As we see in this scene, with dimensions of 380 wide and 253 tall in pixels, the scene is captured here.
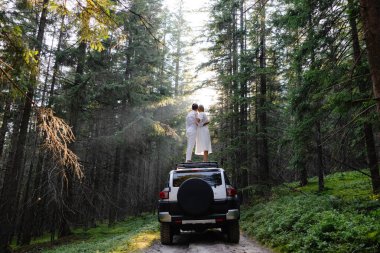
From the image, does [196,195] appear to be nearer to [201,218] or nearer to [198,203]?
[198,203]

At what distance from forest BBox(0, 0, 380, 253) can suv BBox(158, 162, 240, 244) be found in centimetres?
266

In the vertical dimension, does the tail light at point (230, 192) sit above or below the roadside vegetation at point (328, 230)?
above

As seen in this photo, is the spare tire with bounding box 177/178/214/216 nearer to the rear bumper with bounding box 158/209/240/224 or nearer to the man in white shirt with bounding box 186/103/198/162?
the rear bumper with bounding box 158/209/240/224

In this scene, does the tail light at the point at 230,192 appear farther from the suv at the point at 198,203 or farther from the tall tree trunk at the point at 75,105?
the tall tree trunk at the point at 75,105

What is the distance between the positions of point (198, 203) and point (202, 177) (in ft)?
2.74

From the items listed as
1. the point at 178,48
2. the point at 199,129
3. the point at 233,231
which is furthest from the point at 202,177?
the point at 178,48

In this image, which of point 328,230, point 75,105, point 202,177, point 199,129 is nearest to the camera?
point 328,230

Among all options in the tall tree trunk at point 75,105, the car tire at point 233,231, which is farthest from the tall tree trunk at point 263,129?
the tall tree trunk at point 75,105

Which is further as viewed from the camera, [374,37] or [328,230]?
[328,230]

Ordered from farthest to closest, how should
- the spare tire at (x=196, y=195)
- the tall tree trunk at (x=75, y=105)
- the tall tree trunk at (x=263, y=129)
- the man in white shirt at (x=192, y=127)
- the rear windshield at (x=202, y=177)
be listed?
the tall tree trunk at (x=75, y=105)
the tall tree trunk at (x=263, y=129)
the man in white shirt at (x=192, y=127)
the rear windshield at (x=202, y=177)
the spare tire at (x=196, y=195)

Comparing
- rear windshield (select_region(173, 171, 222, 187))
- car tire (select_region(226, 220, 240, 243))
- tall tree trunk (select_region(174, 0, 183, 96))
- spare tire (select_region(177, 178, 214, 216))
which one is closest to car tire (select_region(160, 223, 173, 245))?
spare tire (select_region(177, 178, 214, 216))

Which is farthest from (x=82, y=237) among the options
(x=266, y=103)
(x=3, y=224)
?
(x=266, y=103)

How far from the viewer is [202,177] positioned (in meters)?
7.98

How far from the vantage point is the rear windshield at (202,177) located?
7.92 meters
